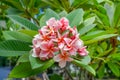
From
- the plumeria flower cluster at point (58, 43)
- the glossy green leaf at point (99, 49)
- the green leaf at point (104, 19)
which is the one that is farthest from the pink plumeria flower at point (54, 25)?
the glossy green leaf at point (99, 49)

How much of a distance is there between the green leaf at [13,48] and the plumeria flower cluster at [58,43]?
0.05 m

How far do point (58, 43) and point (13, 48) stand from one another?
12cm

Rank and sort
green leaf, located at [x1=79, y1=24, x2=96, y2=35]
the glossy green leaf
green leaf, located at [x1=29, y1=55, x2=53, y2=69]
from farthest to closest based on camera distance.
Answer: the glossy green leaf < green leaf, located at [x1=79, y1=24, x2=96, y2=35] < green leaf, located at [x1=29, y1=55, x2=53, y2=69]

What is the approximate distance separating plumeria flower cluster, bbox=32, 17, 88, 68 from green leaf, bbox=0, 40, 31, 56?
0.05 m

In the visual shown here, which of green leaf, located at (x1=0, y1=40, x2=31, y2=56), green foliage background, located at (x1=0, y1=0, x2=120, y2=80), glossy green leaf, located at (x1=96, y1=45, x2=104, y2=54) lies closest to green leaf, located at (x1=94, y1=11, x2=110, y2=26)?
green foliage background, located at (x1=0, y1=0, x2=120, y2=80)

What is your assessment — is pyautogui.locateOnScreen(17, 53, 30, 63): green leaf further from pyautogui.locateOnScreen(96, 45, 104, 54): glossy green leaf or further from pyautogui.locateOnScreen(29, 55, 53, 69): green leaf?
pyautogui.locateOnScreen(96, 45, 104, 54): glossy green leaf

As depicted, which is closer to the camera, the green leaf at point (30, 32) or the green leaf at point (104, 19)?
the green leaf at point (30, 32)

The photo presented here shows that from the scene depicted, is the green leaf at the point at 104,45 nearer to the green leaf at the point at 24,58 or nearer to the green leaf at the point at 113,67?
the green leaf at the point at 113,67

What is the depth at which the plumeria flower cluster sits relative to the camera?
694 millimetres

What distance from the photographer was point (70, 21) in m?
0.82

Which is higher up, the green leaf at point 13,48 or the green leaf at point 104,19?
the green leaf at point 104,19

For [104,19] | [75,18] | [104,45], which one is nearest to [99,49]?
[104,45]

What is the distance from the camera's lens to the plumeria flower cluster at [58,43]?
2.28 ft

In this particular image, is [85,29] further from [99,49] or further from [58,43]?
[99,49]
